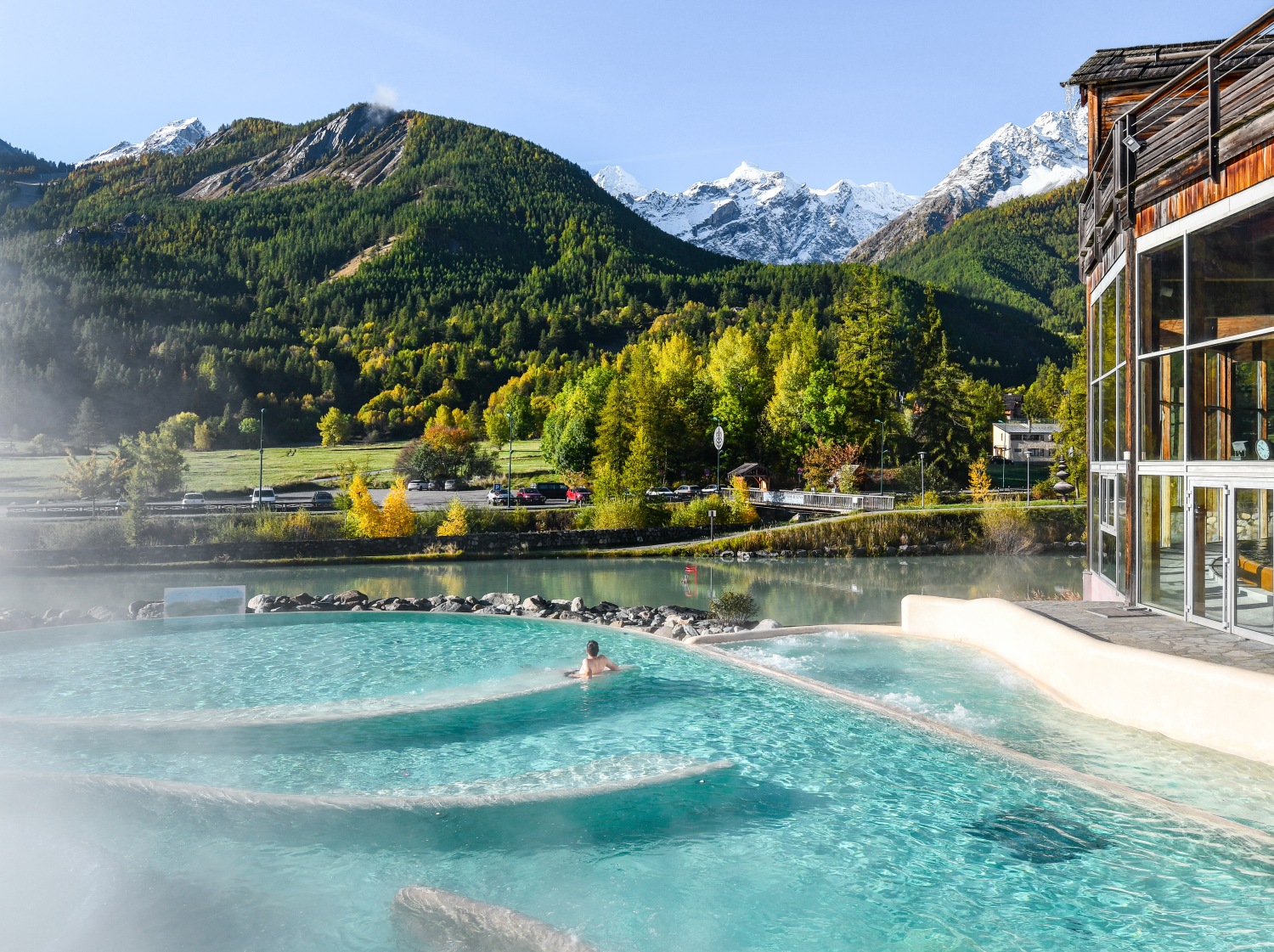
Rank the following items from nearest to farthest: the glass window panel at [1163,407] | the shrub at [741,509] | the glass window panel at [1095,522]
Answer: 1. the glass window panel at [1163,407]
2. the glass window panel at [1095,522]
3. the shrub at [741,509]

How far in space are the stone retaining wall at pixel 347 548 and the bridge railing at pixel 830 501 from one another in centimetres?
597

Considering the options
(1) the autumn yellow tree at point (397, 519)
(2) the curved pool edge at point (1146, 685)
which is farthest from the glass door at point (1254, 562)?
(1) the autumn yellow tree at point (397, 519)

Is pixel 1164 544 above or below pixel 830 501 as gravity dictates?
above

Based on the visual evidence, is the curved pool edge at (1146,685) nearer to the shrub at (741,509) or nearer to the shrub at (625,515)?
the shrub at (625,515)

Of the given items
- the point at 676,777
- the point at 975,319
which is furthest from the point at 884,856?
the point at 975,319

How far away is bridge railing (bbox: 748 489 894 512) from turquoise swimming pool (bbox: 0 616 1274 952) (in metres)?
33.2

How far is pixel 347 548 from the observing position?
1366 inches

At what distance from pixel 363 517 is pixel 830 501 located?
73.9 ft

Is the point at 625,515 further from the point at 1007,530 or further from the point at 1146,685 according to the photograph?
the point at 1146,685

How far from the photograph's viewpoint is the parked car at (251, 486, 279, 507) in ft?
153

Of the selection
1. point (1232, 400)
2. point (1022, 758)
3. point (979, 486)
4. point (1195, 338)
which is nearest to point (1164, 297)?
point (1195, 338)

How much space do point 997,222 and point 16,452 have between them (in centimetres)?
14745

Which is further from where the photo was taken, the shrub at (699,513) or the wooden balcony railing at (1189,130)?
the shrub at (699,513)

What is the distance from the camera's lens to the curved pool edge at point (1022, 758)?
18.9 feet
